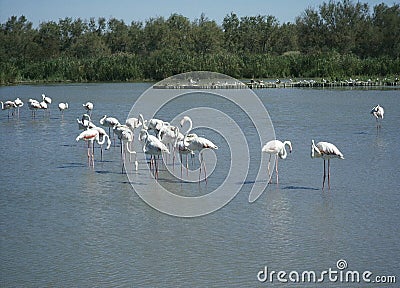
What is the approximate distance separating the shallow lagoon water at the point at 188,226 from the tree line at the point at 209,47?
24.4 metres

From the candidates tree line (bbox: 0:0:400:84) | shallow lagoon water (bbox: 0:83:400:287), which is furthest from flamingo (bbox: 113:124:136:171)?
tree line (bbox: 0:0:400:84)

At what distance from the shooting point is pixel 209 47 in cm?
4834

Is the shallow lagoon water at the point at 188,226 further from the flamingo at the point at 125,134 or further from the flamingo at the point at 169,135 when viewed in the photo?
the flamingo at the point at 169,135

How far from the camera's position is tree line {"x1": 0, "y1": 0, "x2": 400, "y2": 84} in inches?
1389

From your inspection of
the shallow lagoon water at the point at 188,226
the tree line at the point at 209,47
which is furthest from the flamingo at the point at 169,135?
the tree line at the point at 209,47

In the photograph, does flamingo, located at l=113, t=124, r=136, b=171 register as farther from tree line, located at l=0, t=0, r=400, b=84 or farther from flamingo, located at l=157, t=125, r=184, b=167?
tree line, located at l=0, t=0, r=400, b=84

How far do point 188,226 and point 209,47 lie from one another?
4226 centimetres

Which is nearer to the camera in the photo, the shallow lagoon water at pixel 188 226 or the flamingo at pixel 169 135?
the shallow lagoon water at pixel 188 226

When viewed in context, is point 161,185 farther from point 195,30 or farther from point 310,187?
point 195,30

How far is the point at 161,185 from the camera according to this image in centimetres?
855

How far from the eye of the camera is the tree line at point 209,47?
116ft

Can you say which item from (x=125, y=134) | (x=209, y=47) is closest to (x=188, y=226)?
(x=125, y=134)

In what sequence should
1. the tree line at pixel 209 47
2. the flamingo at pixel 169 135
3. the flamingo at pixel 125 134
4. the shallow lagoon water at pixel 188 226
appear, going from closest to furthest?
the shallow lagoon water at pixel 188 226, the flamingo at pixel 169 135, the flamingo at pixel 125 134, the tree line at pixel 209 47

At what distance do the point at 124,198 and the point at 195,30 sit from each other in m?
42.7
